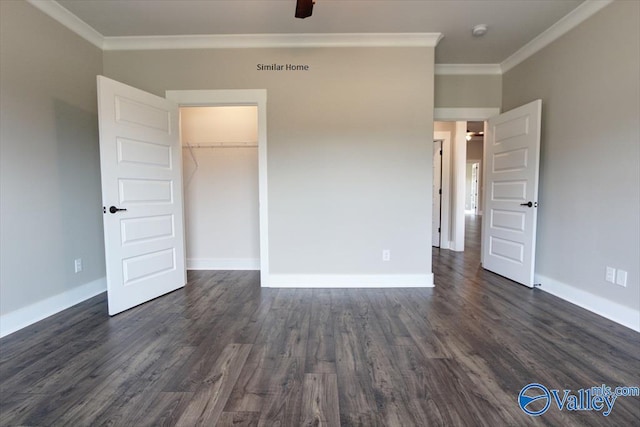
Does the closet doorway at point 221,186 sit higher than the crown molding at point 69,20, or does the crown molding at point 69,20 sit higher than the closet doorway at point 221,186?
the crown molding at point 69,20

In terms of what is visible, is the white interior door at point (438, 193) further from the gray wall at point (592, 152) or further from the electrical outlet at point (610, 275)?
the electrical outlet at point (610, 275)

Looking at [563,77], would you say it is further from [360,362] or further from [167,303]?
[167,303]

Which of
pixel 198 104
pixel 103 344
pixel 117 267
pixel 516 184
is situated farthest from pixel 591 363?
pixel 198 104

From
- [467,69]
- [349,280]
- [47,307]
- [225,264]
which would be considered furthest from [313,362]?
[467,69]

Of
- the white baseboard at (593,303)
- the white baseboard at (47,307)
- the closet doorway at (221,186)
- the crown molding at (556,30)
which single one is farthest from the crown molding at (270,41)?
the white baseboard at (593,303)

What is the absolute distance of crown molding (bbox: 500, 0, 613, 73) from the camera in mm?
2479

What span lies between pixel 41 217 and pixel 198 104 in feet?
5.86

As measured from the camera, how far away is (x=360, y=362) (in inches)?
70.0

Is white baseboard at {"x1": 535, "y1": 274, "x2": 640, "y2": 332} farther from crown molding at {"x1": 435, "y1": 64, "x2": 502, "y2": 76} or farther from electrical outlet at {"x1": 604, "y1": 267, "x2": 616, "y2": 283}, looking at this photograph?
crown molding at {"x1": 435, "y1": 64, "x2": 502, "y2": 76}

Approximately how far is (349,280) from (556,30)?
3.37 meters

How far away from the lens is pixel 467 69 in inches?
145

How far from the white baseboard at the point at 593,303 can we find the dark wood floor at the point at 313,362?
0.34 ft

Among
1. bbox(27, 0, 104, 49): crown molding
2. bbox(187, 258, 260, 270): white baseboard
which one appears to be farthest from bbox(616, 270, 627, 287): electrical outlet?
bbox(27, 0, 104, 49): crown molding

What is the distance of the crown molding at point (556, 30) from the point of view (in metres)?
2.48
